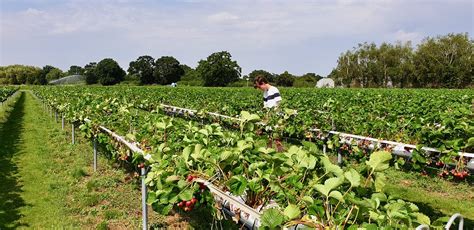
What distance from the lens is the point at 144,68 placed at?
102062mm

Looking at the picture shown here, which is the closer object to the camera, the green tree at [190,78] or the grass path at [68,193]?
the grass path at [68,193]

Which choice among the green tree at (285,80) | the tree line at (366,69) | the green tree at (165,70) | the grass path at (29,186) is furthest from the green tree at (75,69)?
the grass path at (29,186)

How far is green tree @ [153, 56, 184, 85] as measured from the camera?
100 m

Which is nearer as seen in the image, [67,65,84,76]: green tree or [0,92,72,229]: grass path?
[0,92,72,229]: grass path

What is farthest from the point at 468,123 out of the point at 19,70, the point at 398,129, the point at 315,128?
the point at 19,70

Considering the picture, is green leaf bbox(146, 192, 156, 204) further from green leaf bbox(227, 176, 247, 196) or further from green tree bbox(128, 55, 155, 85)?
green tree bbox(128, 55, 155, 85)

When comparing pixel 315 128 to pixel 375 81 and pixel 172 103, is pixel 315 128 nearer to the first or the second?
pixel 172 103

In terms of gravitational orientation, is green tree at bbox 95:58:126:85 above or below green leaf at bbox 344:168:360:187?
above

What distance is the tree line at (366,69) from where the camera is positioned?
57750 mm

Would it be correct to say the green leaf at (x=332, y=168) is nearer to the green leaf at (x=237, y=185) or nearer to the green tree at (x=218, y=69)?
the green leaf at (x=237, y=185)

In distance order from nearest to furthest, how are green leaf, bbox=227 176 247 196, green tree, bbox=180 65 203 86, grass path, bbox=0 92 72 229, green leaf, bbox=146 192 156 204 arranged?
green leaf, bbox=227 176 247 196
green leaf, bbox=146 192 156 204
grass path, bbox=0 92 72 229
green tree, bbox=180 65 203 86

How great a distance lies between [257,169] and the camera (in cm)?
262

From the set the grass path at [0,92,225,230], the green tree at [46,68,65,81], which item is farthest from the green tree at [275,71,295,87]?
the grass path at [0,92,225,230]

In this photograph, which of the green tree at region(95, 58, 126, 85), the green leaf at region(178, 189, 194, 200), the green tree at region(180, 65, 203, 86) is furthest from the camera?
the green tree at region(95, 58, 126, 85)
